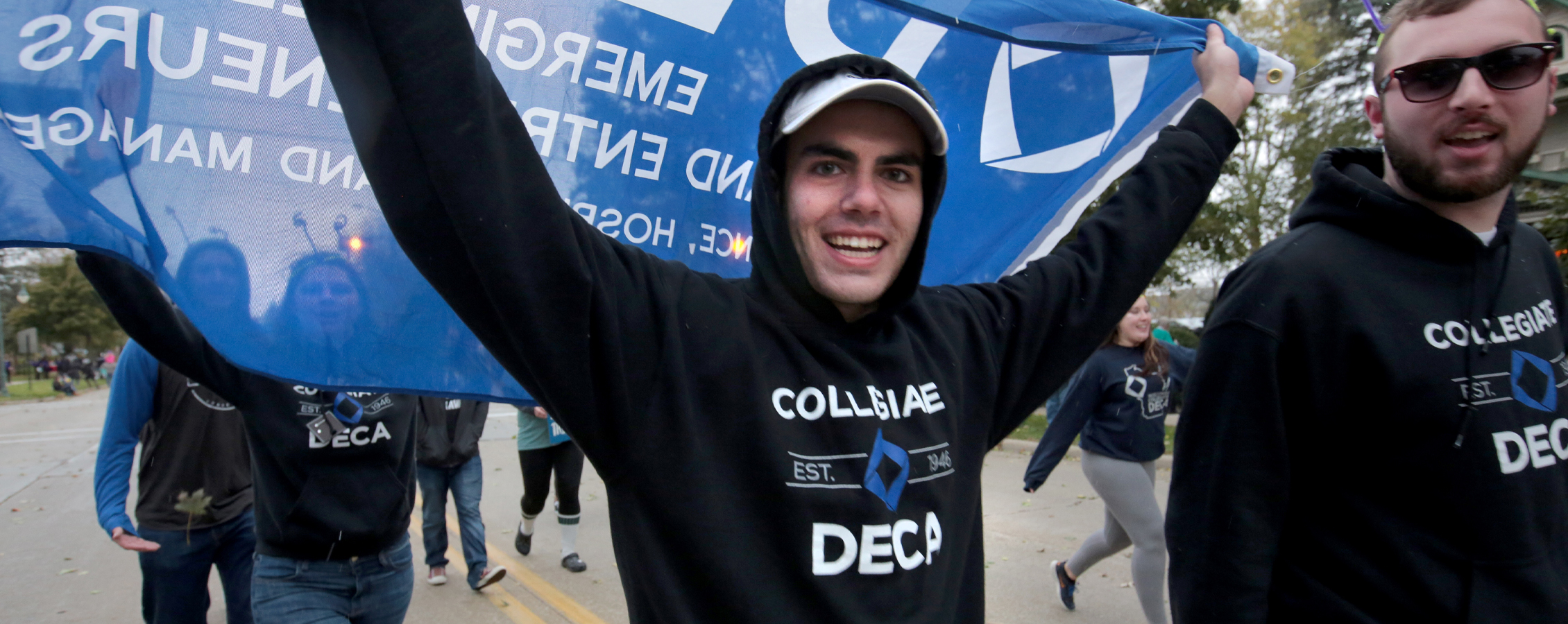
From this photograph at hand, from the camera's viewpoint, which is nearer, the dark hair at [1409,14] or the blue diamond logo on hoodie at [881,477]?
the blue diamond logo on hoodie at [881,477]

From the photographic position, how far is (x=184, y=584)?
4191 mm

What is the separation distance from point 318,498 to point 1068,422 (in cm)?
419

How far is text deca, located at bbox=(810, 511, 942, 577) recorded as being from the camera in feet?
4.93

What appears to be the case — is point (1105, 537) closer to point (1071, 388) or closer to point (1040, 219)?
point (1071, 388)

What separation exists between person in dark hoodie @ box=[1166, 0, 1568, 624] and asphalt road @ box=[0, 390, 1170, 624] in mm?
3794

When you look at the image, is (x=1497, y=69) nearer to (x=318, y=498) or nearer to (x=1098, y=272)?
(x=1098, y=272)

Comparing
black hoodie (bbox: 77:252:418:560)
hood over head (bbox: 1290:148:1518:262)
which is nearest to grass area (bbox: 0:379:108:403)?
black hoodie (bbox: 77:252:418:560)

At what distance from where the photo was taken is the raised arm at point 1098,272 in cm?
198

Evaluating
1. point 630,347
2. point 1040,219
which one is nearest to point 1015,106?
point 1040,219

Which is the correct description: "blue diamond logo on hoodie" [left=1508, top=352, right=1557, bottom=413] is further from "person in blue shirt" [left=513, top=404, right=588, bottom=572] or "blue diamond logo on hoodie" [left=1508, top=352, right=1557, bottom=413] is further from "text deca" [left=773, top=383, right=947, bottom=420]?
"person in blue shirt" [left=513, top=404, right=588, bottom=572]

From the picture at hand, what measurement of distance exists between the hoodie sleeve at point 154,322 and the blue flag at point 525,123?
2.35 ft

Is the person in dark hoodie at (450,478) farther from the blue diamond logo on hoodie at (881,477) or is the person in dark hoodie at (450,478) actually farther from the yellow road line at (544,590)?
the blue diamond logo on hoodie at (881,477)

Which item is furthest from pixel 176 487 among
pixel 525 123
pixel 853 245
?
pixel 853 245

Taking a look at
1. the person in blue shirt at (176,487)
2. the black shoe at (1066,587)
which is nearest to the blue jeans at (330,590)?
the person in blue shirt at (176,487)
